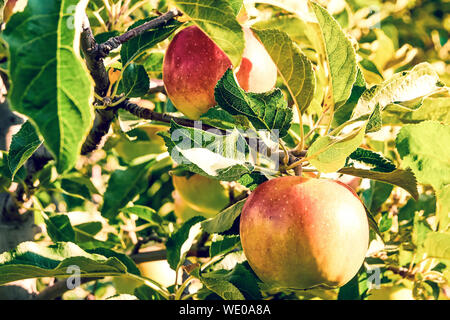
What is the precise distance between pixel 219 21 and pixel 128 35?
0.19 metres

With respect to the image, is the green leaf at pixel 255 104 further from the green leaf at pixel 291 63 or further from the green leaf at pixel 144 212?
the green leaf at pixel 144 212

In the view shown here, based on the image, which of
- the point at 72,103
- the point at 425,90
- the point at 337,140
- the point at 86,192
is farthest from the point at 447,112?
the point at 86,192

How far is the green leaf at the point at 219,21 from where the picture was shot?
499 millimetres

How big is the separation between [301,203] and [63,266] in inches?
13.9

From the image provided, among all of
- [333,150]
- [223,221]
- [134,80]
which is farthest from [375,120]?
[134,80]

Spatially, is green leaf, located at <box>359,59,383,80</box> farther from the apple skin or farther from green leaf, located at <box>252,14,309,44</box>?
the apple skin

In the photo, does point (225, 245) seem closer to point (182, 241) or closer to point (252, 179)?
point (182, 241)

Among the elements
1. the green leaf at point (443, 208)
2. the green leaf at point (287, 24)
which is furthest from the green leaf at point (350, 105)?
the green leaf at point (443, 208)

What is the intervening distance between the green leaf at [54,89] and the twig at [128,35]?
247 mm

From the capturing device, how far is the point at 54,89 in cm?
38

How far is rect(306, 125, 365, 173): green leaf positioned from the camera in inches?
21.5

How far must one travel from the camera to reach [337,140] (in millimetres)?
567

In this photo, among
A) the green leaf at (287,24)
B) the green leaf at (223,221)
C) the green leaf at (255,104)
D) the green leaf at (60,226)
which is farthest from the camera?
the green leaf at (60,226)

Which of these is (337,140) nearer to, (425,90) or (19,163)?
(425,90)
